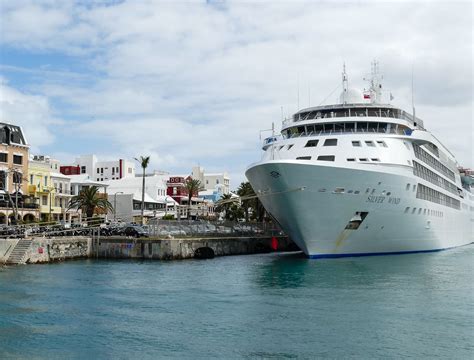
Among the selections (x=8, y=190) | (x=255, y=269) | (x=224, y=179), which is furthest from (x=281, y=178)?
(x=224, y=179)

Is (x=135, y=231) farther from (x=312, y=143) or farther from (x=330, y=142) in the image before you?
(x=330, y=142)

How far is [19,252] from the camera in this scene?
4481 cm

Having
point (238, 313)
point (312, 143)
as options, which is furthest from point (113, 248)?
point (238, 313)

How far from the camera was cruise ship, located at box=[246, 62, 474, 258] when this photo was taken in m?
41.4

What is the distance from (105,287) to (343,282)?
14155mm

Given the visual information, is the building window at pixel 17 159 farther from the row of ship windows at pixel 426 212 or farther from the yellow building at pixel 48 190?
the row of ship windows at pixel 426 212

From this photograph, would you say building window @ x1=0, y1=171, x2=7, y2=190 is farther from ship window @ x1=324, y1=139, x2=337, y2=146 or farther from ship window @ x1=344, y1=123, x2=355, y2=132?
ship window @ x1=344, y1=123, x2=355, y2=132

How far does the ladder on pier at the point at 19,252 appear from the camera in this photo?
44197 mm

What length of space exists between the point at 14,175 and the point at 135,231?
21.1m

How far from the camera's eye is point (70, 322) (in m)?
23.7

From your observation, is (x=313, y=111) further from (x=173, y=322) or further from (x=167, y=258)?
(x=173, y=322)

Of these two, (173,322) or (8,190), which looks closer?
(173,322)

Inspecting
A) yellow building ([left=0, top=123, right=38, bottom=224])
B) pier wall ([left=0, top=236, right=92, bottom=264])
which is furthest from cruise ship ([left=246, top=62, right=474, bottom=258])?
yellow building ([left=0, top=123, right=38, bottom=224])

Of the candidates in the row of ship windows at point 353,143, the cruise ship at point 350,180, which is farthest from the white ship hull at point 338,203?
the row of ship windows at point 353,143
